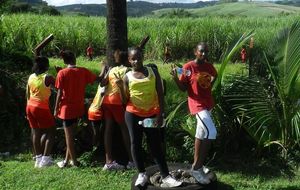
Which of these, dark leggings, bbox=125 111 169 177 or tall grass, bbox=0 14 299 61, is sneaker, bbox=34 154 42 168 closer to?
dark leggings, bbox=125 111 169 177

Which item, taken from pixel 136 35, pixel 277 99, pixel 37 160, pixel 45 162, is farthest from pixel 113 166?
pixel 136 35

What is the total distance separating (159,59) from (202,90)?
12.5 metres

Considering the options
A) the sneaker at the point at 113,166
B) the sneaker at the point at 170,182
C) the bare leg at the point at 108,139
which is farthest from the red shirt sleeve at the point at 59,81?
the sneaker at the point at 170,182

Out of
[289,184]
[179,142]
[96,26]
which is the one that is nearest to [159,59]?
[96,26]

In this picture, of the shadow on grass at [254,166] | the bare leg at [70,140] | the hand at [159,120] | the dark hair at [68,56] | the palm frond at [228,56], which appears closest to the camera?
the hand at [159,120]

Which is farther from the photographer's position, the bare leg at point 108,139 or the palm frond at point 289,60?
the bare leg at point 108,139

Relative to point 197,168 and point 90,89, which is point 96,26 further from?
point 197,168

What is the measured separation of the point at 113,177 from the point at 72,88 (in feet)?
4.03

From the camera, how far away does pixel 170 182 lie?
541 centimetres

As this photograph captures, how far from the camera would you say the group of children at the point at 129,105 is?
209 inches

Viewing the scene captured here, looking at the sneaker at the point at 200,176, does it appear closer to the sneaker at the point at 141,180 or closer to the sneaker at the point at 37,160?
the sneaker at the point at 141,180

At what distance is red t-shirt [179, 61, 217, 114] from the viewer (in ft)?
17.6

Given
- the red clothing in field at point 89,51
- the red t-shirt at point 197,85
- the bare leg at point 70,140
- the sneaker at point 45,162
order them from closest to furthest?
the red t-shirt at point 197,85, the bare leg at point 70,140, the sneaker at point 45,162, the red clothing in field at point 89,51

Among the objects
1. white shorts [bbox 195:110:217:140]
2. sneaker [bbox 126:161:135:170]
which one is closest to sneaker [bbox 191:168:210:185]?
white shorts [bbox 195:110:217:140]
